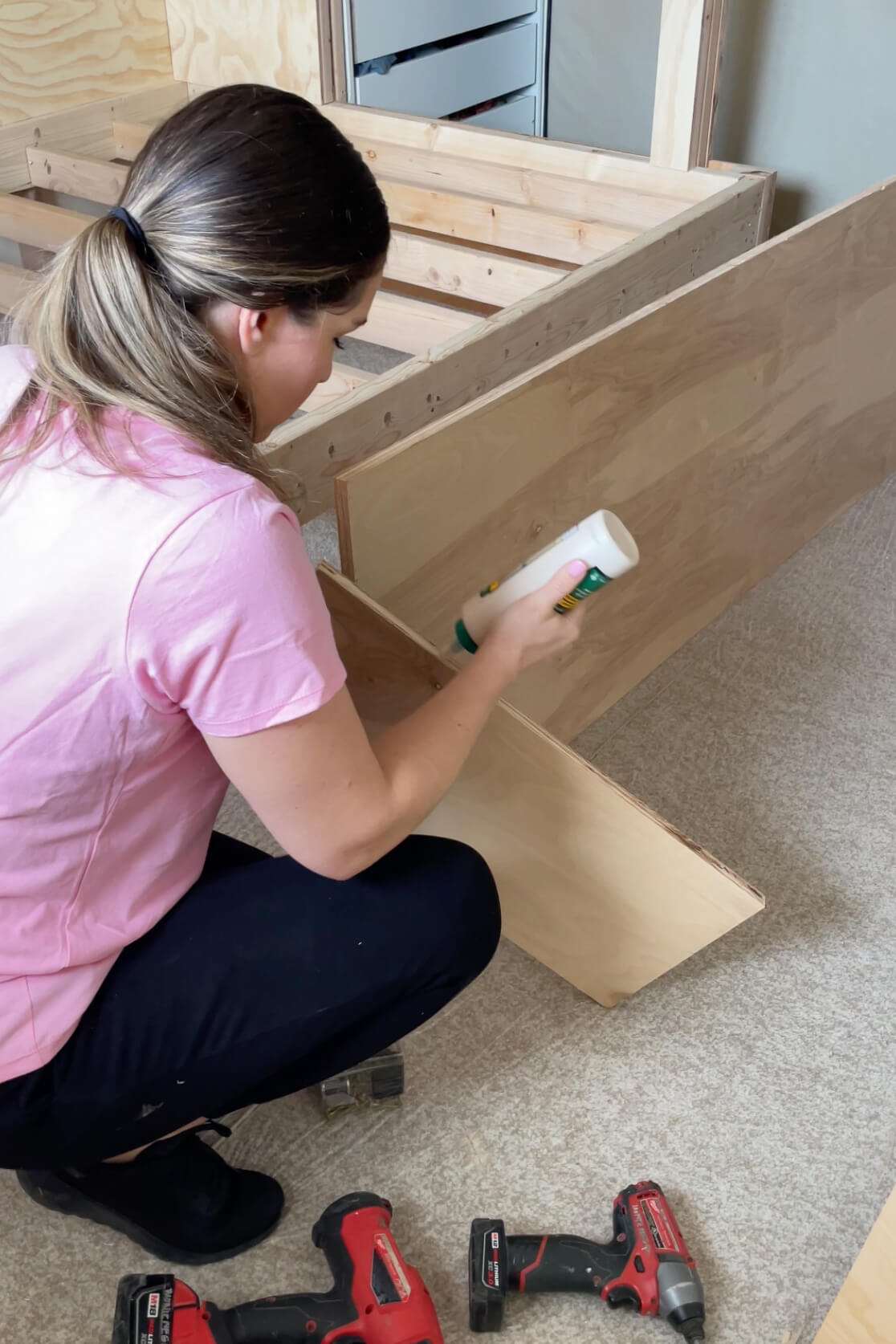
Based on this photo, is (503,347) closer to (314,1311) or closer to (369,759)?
(369,759)

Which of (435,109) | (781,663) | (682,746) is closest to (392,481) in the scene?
(682,746)

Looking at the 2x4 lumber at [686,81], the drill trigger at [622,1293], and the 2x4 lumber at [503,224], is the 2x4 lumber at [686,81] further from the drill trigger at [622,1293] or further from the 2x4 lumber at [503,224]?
the drill trigger at [622,1293]

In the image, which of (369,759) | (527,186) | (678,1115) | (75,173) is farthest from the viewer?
(75,173)

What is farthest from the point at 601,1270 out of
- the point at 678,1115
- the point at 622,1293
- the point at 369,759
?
the point at 369,759

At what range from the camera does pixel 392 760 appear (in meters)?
0.94

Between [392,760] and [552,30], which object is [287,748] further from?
[552,30]

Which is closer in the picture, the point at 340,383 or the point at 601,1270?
the point at 601,1270

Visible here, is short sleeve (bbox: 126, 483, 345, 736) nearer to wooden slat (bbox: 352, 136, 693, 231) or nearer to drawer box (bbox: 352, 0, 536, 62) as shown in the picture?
wooden slat (bbox: 352, 136, 693, 231)

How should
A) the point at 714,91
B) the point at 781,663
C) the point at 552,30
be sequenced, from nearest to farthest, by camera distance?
the point at 781,663, the point at 714,91, the point at 552,30

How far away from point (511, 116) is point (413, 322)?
4.97ft

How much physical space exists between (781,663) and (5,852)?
1.27m

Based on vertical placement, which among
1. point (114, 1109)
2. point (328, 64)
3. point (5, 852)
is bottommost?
point (114, 1109)

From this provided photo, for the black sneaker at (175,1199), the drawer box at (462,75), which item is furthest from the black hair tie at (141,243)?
the drawer box at (462,75)

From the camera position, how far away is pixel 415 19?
2.76 meters
